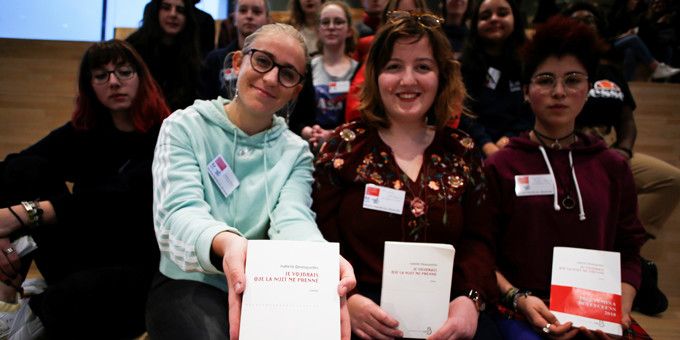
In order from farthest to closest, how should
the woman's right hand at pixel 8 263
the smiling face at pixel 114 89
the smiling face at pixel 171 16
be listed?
the smiling face at pixel 171 16 → the smiling face at pixel 114 89 → the woman's right hand at pixel 8 263

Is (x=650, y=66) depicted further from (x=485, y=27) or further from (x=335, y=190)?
(x=335, y=190)

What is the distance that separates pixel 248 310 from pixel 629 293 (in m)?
1.40

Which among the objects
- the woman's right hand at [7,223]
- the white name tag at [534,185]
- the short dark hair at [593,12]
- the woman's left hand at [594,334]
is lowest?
the woman's right hand at [7,223]

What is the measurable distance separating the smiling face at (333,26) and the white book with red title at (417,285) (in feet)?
6.80

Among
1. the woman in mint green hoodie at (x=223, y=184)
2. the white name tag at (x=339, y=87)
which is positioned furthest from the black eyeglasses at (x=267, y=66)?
the white name tag at (x=339, y=87)

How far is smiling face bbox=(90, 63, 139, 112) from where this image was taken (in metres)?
2.10

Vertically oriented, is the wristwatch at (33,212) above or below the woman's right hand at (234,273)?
below

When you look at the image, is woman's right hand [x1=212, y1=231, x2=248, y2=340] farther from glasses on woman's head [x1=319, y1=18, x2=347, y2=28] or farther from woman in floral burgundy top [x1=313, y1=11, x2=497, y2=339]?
glasses on woman's head [x1=319, y1=18, x2=347, y2=28]

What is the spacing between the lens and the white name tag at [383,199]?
1.57 metres

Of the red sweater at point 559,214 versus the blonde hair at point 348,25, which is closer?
the red sweater at point 559,214

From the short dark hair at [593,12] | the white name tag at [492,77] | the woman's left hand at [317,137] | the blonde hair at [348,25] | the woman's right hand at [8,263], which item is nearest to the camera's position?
the woman's right hand at [8,263]

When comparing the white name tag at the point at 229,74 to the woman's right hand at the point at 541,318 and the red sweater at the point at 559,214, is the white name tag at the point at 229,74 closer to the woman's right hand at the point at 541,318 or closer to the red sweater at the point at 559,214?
the red sweater at the point at 559,214

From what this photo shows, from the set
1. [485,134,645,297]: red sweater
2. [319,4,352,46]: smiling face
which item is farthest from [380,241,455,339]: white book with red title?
[319,4,352,46]: smiling face

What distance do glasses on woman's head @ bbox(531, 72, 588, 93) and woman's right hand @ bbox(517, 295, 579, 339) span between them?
771 mm
